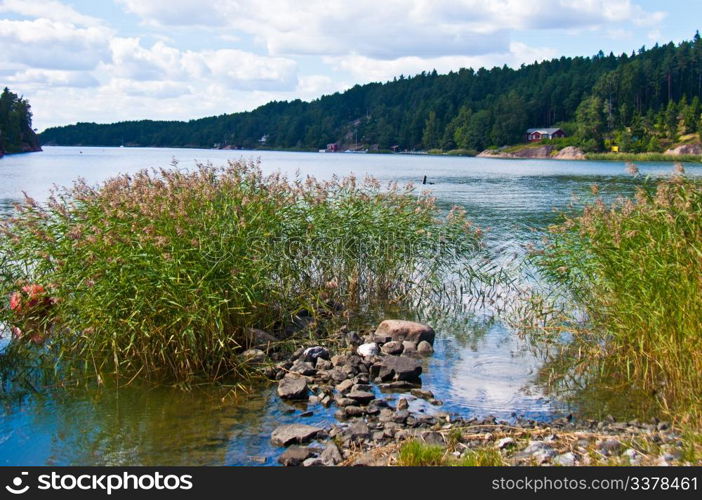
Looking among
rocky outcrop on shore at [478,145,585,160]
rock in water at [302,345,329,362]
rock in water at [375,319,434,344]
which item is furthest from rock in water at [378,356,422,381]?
rocky outcrop on shore at [478,145,585,160]

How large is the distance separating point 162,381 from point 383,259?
5855 millimetres

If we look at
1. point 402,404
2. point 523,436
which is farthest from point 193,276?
point 523,436

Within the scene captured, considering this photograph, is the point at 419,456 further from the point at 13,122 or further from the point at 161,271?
the point at 13,122

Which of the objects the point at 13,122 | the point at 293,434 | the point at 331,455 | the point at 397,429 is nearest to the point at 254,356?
the point at 293,434

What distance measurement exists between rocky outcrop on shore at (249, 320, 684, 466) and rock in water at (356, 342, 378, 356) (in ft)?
0.05

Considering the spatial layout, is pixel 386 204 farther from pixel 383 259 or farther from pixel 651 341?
pixel 651 341

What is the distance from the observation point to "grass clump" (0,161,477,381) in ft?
31.0

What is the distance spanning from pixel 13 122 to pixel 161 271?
124 meters

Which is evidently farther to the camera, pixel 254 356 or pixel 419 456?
pixel 254 356

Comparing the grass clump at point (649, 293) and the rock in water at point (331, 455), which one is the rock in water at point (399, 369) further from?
the rock in water at point (331, 455)

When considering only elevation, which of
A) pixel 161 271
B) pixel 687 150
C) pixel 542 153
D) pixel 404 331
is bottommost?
pixel 404 331

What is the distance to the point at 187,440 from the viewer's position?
8.20 meters

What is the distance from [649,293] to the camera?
8.93 metres
